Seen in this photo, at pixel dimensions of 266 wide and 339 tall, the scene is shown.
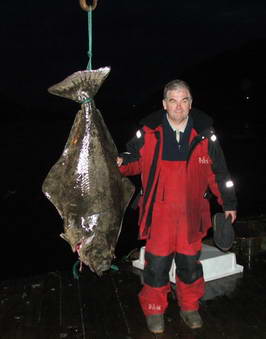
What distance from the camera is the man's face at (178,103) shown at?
11.2ft

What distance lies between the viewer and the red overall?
3541mm

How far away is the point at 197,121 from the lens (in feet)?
11.8

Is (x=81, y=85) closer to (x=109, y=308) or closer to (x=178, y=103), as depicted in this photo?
(x=178, y=103)

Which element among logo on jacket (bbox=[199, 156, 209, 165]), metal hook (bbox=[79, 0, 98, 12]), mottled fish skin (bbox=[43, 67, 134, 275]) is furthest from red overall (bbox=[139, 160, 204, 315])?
metal hook (bbox=[79, 0, 98, 12])

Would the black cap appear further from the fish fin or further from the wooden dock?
the fish fin

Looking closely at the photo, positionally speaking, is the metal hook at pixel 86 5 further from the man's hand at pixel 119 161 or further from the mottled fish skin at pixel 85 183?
the man's hand at pixel 119 161

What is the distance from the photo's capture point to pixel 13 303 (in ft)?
14.0

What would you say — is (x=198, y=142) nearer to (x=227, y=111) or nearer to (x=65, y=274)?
(x=65, y=274)

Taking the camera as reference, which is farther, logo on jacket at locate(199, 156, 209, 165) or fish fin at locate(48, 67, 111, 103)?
logo on jacket at locate(199, 156, 209, 165)

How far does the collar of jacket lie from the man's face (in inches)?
5.3

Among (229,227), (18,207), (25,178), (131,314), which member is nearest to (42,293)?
(131,314)

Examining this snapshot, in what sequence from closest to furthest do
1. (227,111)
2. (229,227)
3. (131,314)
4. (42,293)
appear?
(229,227), (131,314), (42,293), (227,111)

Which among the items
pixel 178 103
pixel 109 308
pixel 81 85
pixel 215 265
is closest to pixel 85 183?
pixel 81 85

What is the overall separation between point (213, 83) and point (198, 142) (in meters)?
79.5
